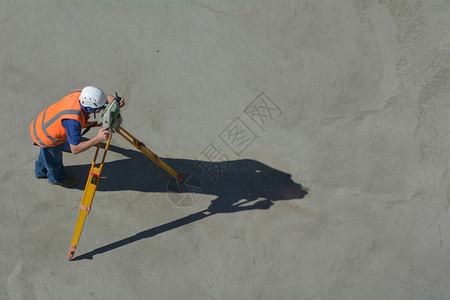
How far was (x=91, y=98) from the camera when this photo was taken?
15.9 ft

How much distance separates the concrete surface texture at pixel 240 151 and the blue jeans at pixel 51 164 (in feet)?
1.04

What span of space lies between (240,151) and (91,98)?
106 inches

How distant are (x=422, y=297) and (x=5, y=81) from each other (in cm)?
816

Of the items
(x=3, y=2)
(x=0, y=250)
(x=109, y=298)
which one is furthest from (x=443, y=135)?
(x=3, y=2)

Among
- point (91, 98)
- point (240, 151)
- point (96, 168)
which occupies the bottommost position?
point (240, 151)

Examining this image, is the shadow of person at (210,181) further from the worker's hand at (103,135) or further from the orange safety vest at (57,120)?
the worker's hand at (103,135)

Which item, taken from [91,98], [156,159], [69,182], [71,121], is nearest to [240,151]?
[156,159]

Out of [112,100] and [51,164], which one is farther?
[51,164]

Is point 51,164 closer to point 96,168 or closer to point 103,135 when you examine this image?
point 96,168

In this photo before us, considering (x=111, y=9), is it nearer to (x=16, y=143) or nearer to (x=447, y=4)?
(x=16, y=143)

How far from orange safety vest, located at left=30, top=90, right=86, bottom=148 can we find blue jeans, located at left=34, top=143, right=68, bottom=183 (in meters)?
0.23

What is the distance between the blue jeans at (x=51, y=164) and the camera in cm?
551

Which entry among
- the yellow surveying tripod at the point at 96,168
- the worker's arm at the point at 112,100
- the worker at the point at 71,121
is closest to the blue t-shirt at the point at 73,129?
the worker at the point at 71,121

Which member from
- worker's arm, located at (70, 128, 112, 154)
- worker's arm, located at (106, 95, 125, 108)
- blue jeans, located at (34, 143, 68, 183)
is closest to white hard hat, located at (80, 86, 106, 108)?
worker's arm, located at (106, 95, 125, 108)
